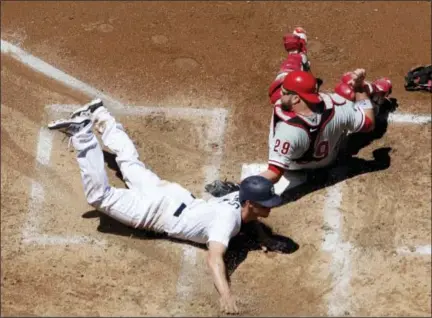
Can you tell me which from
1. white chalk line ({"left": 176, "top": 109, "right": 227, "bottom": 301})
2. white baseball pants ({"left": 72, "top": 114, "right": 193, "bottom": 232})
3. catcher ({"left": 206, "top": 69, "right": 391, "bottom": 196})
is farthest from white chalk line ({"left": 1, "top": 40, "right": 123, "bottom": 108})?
catcher ({"left": 206, "top": 69, "right": 391, "bottom": 196})

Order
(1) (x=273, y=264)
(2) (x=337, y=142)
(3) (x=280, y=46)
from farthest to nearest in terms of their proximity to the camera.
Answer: (3) (x=280, y=46), (2) (x=337, y=142), (1) (x=273, y=264)

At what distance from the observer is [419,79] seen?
27.8 ft

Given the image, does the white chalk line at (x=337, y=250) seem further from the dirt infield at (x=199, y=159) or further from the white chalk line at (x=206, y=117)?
the white chalk line at (x=206, y=117)

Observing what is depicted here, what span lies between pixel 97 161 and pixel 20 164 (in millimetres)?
1172

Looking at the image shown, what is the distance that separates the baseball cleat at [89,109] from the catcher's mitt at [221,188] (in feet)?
4.56

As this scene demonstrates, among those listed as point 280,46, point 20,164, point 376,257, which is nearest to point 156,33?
point 280,46

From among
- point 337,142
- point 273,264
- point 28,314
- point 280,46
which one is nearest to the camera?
point 28,314

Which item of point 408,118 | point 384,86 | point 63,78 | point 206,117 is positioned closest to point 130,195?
point 206,117

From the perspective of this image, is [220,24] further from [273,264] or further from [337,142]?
[273,264]

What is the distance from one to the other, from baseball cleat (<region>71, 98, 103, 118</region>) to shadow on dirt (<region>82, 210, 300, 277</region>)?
99 cm

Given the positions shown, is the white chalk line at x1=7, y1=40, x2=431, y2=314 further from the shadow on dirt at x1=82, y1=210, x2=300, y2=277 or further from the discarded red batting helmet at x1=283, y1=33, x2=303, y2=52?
the discarded red batting helmet at x1=283, y1=33, x2=303, y2=52

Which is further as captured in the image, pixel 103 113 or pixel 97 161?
pixel 103 113

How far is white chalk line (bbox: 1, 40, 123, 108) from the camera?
8711 mm

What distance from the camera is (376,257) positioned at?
7008mm
